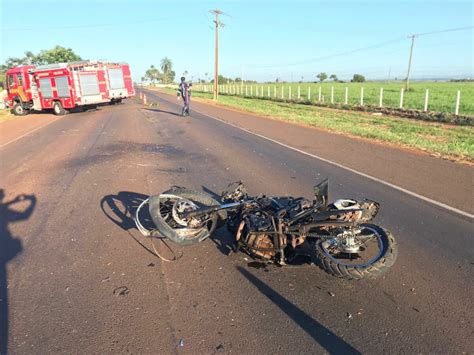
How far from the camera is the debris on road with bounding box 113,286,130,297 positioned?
3.82 m

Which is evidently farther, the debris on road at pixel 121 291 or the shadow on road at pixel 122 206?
the shadow on road at pixel 122 206

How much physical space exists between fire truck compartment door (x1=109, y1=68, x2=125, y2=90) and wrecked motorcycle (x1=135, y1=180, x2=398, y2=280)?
85.4ft

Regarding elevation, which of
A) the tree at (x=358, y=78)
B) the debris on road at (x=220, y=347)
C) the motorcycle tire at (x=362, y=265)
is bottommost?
the tree at (x=358, y=78)

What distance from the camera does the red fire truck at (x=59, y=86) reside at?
24.9 m

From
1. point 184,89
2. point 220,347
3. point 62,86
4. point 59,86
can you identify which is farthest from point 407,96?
point 220,347

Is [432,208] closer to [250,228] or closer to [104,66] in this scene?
[250,228]

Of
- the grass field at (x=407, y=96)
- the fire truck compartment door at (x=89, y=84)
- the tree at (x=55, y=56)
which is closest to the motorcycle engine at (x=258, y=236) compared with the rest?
the grass field at (x=407, y=96)

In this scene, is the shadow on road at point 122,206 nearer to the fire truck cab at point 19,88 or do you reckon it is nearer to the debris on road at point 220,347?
the debris on road at point 220,347

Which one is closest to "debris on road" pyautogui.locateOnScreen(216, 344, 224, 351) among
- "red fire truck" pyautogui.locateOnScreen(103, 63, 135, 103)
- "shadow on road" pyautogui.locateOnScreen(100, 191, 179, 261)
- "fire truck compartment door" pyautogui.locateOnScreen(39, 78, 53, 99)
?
"shadow on road" pyautogui.locateOnScreen(100, 191, 179, 261)

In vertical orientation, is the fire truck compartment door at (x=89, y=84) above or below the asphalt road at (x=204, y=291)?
above

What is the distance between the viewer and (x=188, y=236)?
15.6 feet

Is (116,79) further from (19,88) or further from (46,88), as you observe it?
(19,88)

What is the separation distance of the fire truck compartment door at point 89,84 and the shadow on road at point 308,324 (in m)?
24.4

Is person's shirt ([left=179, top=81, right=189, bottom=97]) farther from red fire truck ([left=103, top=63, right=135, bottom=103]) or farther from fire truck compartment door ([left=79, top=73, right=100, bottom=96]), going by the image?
red fire truck ([left=103, top=63, right=135, bottom=103])
